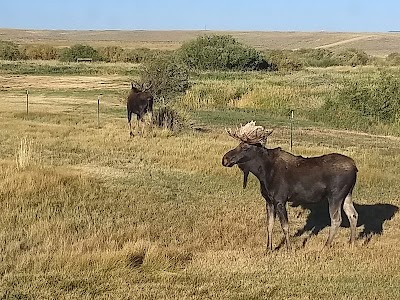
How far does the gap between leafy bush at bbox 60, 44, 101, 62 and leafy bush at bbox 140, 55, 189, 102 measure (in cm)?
5777

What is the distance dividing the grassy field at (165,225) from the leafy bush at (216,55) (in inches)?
1644

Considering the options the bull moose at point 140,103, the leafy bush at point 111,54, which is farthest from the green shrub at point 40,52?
the bull moose at point 140,103

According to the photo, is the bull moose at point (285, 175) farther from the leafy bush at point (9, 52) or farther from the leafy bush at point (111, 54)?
the leafy bush at point (9, 52)

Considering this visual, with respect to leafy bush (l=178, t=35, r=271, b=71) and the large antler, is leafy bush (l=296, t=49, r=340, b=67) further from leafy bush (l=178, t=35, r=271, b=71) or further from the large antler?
the large antler

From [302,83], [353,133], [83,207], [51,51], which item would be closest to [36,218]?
[83,207]

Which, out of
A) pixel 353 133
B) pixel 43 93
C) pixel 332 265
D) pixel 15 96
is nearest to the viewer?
pixel 332 265

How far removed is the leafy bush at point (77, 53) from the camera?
90.4 m

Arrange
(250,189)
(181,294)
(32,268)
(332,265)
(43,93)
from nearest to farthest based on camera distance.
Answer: (181,294) → (32,268) → (332,265) → (250,189) → (43,93)

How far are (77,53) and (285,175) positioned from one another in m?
83.1

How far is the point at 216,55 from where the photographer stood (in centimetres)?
6581

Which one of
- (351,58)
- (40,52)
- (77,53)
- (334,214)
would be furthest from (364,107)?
(40,52)

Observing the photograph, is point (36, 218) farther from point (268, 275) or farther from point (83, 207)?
point (268, 275)

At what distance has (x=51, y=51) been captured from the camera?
3839 inches

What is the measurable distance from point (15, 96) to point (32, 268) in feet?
109
